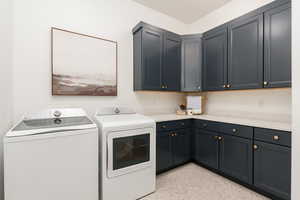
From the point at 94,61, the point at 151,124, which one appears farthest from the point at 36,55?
the point at 151,124

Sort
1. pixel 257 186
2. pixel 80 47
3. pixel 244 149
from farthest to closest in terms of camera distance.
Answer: pixel 80 47, pixel 244 149, pixel 257 186

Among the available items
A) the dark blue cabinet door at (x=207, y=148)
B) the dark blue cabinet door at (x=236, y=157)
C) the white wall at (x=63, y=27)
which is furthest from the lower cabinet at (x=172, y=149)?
the white wall at (x=63, y=27)

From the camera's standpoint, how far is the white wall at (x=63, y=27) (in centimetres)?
167

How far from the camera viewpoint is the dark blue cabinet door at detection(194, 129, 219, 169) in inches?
86.8

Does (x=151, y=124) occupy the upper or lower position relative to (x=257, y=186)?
upper

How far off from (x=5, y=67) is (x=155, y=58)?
6.29ft

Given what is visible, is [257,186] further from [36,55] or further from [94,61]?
[36,55]

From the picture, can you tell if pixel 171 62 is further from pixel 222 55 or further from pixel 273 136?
pixel 273 136

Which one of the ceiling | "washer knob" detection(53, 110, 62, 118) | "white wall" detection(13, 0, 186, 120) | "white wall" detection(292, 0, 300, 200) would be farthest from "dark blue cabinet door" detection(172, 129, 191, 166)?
the ceiling

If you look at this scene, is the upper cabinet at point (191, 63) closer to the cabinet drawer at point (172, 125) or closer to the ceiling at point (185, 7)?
the ceiling at point (185, 7)

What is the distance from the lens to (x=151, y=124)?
1835 millimetres

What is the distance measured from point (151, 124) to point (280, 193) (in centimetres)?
162

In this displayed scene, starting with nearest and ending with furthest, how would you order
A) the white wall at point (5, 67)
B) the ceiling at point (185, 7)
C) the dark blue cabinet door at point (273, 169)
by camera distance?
the white wall at point (5, 67), the dark blue cabinet door at point (273, 169), the ceiling at point (185, 7)

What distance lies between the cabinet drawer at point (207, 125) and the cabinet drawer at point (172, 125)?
16 centimetres
